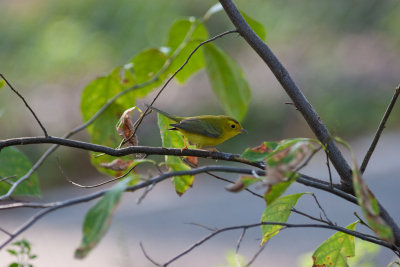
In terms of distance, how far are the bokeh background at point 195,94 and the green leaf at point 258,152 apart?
4234 millimetres

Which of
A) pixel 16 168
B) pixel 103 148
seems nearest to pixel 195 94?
pixel 16 168

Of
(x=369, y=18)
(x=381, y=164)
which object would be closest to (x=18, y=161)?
(x=381, y=164)

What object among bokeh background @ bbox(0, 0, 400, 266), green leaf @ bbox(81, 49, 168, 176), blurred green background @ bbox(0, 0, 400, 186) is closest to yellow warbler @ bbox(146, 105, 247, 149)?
green leaf @ bbox(81, 49, 168, 176)

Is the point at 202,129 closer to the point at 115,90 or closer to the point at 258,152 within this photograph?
the point at 115,90

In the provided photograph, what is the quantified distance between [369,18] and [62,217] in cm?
677

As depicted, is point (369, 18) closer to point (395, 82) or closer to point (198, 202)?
point (395, 82)

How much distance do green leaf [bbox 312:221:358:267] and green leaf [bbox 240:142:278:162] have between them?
0.42 m

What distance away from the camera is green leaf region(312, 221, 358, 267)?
58.3 inches

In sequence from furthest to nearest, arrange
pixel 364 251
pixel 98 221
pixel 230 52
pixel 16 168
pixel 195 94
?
pixel 230 52, pixel 195 94, pixel 364 251, pixel 16 168, pixel 98 221

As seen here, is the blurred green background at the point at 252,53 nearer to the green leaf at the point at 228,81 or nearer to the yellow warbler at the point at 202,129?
the yellow warbler at the point at 202,129

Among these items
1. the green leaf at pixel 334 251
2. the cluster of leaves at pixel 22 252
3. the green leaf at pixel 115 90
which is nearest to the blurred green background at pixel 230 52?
the green leaf at pixel 115 90

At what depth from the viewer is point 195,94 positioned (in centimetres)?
932

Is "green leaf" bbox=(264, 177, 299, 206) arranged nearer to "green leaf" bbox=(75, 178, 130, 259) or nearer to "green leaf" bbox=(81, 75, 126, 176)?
"green leaf" bbox=(75, 178, 130, 259)

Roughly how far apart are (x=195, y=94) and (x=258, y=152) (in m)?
8.19
